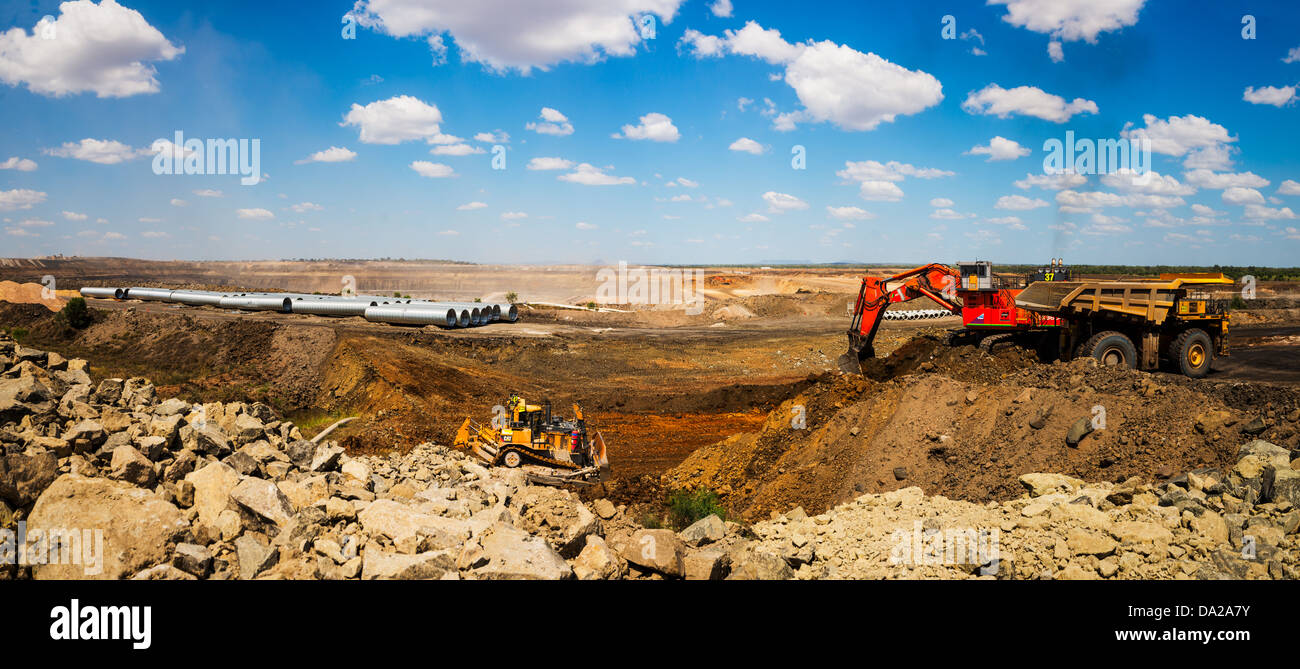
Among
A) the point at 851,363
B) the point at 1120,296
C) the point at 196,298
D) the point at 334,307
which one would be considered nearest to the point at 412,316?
the point at 334,307

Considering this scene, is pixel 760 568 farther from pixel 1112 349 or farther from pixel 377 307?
pixel 377 307

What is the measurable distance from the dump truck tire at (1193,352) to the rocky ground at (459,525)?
33.2 ft

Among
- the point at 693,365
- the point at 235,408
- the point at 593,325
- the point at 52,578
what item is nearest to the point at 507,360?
the point at 693,365

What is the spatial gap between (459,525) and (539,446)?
9426 mm

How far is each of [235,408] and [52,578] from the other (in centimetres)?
670

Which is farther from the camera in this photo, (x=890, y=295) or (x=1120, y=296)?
(x=890, y=295)

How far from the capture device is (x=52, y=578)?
6.27m

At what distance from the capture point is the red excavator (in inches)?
765

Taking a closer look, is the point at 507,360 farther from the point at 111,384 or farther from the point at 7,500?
the point at 7,500

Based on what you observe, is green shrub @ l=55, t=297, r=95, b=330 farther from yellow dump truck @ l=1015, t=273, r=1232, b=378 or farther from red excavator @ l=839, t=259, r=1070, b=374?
yellow dump truck @ l=1015, t=273, r=1232, b=378

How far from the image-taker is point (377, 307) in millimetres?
40438

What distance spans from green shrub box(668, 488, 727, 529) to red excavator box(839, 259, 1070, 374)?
8.61 meters
